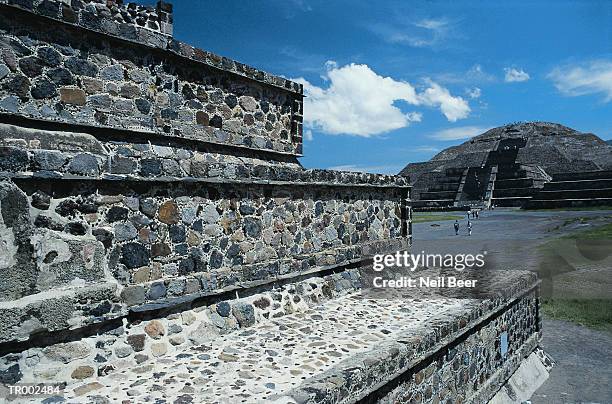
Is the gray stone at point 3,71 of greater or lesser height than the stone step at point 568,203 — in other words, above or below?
above

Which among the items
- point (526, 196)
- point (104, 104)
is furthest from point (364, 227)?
point (526, 196)

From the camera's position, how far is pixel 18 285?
330 centimetres

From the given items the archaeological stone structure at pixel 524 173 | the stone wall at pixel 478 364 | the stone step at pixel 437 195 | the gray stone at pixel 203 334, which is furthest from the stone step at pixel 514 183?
the gray stone at pixel 203 334

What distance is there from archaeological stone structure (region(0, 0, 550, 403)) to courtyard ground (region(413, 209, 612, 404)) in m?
0.89

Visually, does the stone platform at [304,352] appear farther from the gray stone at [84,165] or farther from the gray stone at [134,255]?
the gray stone at [84,165]

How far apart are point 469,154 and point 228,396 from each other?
1811 inches

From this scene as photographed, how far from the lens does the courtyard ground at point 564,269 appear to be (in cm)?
694

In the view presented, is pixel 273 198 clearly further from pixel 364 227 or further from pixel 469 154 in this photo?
pixel 469 154

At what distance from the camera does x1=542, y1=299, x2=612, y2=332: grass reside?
8805 millimetres

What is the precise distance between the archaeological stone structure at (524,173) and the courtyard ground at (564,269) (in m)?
8.50

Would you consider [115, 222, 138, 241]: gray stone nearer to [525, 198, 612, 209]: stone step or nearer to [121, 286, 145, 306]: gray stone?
[121, 286, 145, 306]: gray stone

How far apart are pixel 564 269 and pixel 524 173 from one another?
26882 millimetres

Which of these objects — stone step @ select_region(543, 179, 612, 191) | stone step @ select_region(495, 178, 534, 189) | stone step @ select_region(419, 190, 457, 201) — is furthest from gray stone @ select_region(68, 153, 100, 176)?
stone step @ select_region(419, 190, 457, 201)

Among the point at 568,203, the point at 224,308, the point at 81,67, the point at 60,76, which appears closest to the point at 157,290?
the point at 224,308
